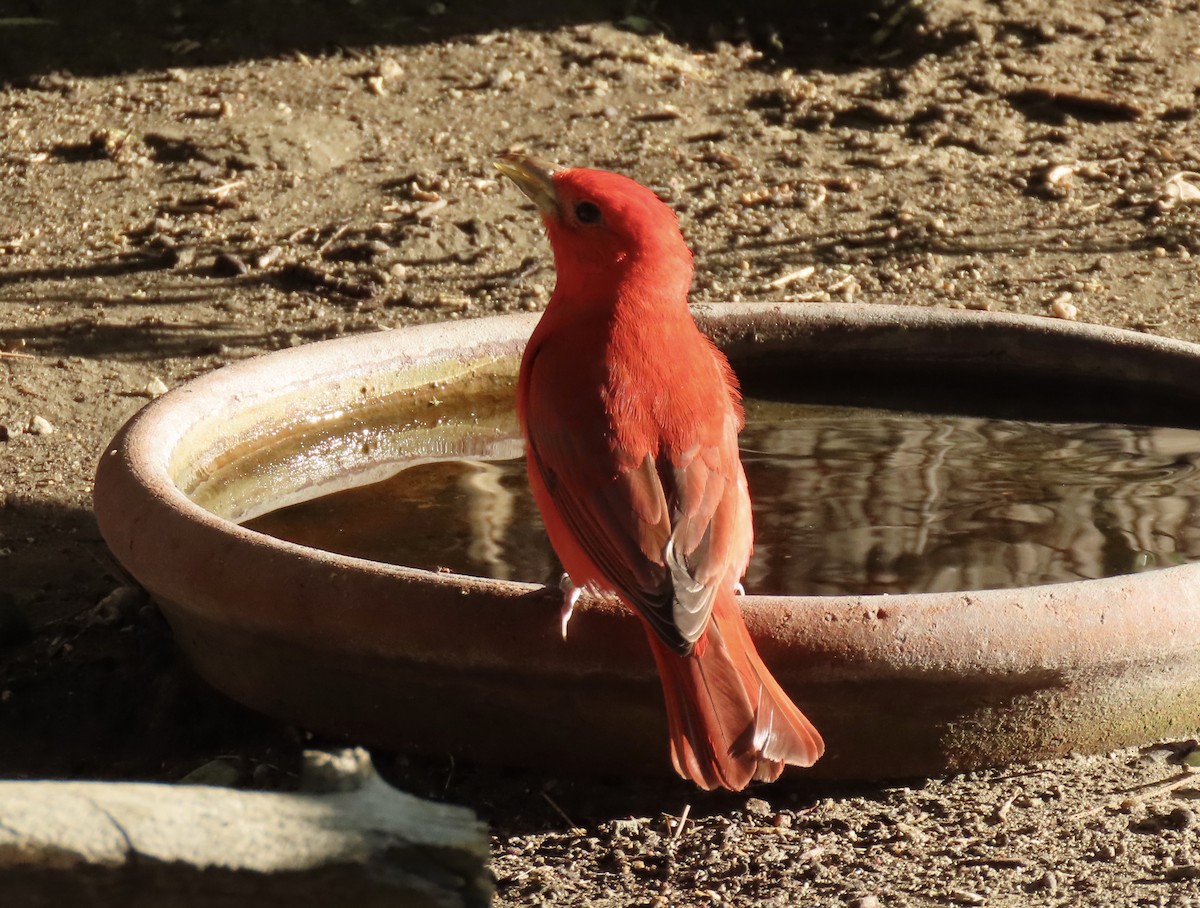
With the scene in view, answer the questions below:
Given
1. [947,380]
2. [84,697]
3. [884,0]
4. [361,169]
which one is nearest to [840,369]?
[947,380]

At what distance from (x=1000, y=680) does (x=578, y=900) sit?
848mm

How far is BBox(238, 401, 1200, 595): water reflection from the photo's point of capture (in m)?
3.84

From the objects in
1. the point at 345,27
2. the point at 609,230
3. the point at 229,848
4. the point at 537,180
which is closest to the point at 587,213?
the point at 609,230

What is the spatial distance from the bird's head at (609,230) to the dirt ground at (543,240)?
1.08 m

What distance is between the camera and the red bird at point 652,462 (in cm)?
274

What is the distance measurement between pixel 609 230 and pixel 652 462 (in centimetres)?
66

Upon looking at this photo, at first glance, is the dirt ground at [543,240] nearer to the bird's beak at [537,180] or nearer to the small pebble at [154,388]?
the small pebble at [154,388]

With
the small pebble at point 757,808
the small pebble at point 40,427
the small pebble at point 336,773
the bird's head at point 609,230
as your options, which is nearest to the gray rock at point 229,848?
the small pebble at point 336,773

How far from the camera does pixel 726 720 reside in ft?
8.92

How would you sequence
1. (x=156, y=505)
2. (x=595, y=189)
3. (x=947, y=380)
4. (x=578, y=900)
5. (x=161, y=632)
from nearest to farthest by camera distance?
(x=578, y=900)
(x=156, y=505)
(x=595, y=189)
(x=161, y=632)
(x=947, y=380)

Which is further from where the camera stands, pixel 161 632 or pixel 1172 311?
pixel 1172 311

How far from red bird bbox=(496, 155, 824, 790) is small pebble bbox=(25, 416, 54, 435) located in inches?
79.0

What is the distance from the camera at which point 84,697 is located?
364 centimetres

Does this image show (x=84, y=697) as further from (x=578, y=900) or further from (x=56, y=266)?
(x=56, y=266)
